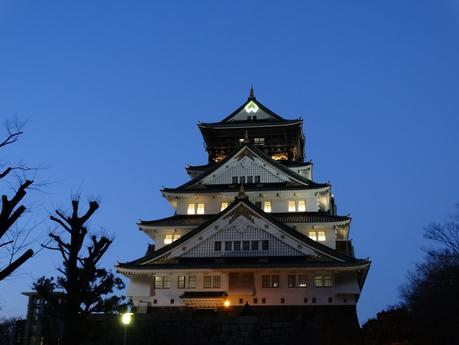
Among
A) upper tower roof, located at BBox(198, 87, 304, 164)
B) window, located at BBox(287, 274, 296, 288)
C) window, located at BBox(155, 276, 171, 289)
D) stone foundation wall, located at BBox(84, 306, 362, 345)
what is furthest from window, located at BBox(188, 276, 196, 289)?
upper tower roof, located at BBox(198, 87, 304, 164)

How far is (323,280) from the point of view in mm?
37438

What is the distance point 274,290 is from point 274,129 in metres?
21.9

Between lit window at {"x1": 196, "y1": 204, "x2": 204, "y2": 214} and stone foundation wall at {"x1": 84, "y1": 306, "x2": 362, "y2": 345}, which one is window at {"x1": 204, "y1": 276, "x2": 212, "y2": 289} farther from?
lit window at {"x1": 196, "y1": 204, "x2": 204, "y2": 214}

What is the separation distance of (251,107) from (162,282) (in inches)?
1052

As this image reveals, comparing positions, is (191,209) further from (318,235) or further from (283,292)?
(283,292)

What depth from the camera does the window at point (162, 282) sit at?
3878 centimetres

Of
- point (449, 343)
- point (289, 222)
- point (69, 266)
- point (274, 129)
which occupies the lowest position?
point (449, 343)

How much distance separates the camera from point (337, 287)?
3694cm

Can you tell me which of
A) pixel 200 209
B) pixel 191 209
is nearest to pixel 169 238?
pixel 191 209

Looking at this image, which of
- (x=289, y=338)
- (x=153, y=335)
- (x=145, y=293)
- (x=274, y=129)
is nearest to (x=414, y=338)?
(x=289, y=338)

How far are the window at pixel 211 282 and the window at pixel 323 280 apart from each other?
743 cm

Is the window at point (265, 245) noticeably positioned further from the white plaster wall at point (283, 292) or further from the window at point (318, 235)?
the window at point (318, 235)

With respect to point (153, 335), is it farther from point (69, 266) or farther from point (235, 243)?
point (235, 243)

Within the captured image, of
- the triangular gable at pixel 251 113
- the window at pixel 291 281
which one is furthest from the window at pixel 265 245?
the triangular gable at pixel 251 113
